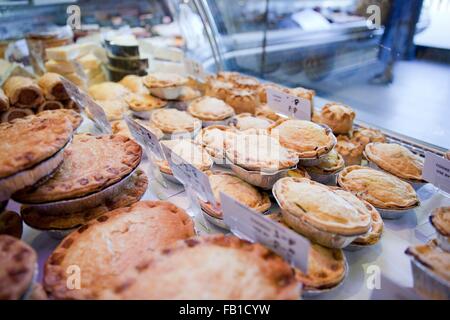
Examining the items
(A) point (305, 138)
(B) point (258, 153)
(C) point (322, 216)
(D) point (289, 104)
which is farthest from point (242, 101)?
(C) point (322, 216)

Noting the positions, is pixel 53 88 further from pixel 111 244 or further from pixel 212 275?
pixel 212 275

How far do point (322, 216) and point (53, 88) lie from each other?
2.60m

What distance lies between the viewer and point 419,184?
7.34ft

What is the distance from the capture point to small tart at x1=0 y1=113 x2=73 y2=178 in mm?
1567

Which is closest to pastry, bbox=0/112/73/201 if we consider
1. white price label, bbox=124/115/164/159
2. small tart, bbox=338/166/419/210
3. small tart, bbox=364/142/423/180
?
white price label, bbox=124/115/164/159

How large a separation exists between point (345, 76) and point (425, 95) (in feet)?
4.53

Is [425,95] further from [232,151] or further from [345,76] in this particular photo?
[232,151]

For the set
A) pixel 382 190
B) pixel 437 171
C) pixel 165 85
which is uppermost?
pixel 165 85

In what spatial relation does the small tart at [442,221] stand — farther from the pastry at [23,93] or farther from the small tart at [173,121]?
the pastry at [23,93]

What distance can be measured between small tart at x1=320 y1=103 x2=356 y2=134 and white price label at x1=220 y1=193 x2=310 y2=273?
1.48 meters

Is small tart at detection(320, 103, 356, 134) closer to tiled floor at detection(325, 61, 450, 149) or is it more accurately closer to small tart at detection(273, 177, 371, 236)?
tiled floor at detection(325, 61, 450, 149)

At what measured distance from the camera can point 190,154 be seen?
2.32m

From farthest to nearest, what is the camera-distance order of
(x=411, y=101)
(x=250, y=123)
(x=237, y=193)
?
(x=411, y=101) → (x=250, y=123) → (x=237, y=193)

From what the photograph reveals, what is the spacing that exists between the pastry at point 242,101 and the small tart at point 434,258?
78.5 inches
